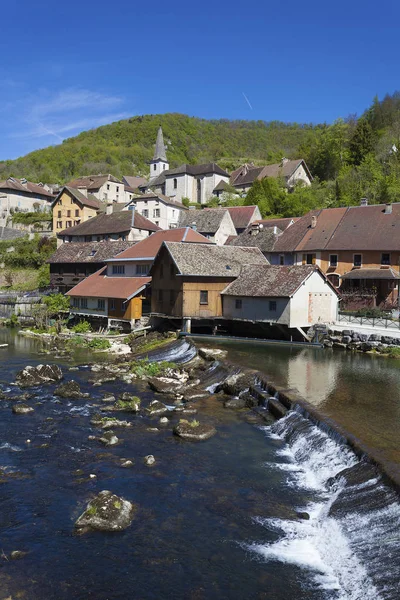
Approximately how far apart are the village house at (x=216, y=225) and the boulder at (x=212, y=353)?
3348 cm

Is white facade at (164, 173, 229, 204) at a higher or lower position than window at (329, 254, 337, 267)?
higher

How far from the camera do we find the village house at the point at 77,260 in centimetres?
5438

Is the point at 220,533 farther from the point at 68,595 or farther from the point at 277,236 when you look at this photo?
the point at 277,236

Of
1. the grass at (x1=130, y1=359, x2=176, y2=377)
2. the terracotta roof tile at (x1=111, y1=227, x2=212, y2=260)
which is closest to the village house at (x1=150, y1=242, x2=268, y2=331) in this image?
the terracotta roof tile at (x1=111, y1=227, x2=212, y2=260)

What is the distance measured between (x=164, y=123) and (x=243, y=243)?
128326 mm

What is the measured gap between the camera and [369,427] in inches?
672

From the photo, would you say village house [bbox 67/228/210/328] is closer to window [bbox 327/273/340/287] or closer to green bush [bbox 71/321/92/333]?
green bush [bbox 71/321/92/333]

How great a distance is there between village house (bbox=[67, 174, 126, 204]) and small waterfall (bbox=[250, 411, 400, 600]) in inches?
3593

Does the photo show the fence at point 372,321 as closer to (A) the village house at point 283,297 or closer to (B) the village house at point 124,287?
(A) the village house at point 283,297

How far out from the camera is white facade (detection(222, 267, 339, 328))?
3419 centimetres

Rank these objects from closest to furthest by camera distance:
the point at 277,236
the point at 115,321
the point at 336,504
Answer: the point at 336,504
the point at 115,321
the point at 277,236

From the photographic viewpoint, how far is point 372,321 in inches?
1499

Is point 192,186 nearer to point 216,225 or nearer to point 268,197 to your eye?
point 268,197

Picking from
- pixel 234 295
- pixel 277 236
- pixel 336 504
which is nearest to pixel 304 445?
pixel 336 504
